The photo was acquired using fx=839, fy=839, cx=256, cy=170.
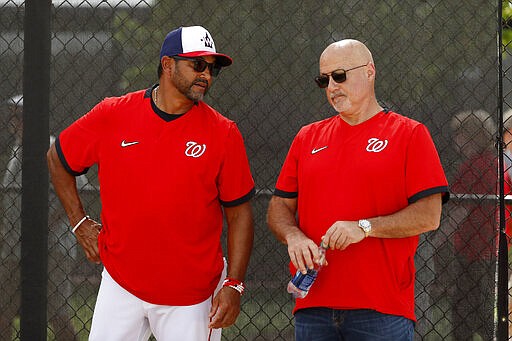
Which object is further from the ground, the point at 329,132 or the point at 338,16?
the point at 338,16

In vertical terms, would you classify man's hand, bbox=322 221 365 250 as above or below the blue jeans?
above

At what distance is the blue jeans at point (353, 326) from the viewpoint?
3.35 meters

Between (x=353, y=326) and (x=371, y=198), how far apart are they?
522mm

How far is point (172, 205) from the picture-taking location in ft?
12.0

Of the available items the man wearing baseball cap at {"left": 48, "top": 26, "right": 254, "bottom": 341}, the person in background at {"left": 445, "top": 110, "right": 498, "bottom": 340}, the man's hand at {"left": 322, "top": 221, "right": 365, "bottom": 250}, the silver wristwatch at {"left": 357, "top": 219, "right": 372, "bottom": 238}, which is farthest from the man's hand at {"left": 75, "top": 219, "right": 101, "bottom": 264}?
the person in background at {"left": 445, "top": 110, "right": 498, "bottom": 340}

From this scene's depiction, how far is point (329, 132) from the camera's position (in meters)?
3.61

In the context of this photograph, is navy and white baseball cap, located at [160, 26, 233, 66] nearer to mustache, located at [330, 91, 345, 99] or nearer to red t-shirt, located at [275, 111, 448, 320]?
mustache, located at [330, 91, 345, 99]

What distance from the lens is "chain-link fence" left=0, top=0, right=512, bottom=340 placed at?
15.9 ft

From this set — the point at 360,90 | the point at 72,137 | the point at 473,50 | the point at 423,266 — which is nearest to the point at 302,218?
the point at 360,90

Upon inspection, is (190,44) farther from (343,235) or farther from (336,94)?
(343,235)

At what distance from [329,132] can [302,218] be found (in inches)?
15.3

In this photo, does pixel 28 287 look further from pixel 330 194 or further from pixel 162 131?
pixel 330 194

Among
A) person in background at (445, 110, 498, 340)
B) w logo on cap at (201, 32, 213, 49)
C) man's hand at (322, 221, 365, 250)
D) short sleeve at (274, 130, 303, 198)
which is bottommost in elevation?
person in background at (445, 110, 498, 340)

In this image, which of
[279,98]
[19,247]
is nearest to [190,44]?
[279,98]
